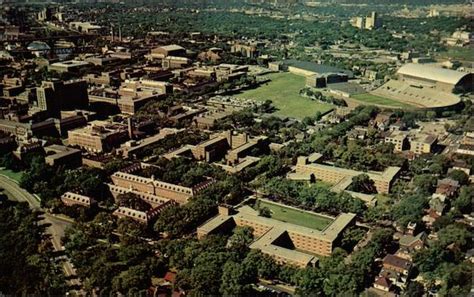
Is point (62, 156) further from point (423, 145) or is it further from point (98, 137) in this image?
point (423, 145)

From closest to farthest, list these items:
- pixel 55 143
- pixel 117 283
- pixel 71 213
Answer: pixel 117 283 < pixel 71 213 < pixel 55 143

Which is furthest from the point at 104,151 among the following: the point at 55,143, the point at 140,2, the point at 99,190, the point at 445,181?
the point at 140,2

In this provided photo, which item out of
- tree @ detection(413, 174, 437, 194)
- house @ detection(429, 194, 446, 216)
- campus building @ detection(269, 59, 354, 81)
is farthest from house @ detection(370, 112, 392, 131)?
house @ detection(429, 194, 446, 216)

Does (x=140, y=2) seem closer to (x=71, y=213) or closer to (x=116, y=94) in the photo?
(x=116, y=94)

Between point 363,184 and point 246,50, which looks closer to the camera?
point 363,184

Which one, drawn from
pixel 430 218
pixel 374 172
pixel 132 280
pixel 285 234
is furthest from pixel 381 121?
pixel 132 280

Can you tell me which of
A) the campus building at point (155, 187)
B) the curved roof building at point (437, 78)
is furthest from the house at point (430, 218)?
the curved roof building at point (437, 78)
